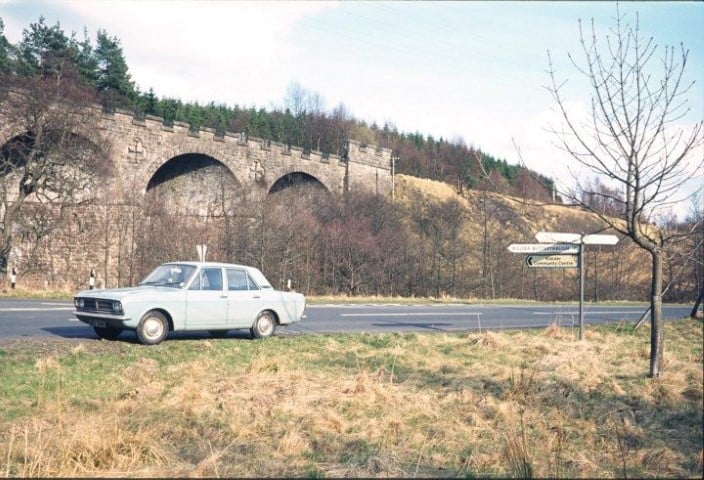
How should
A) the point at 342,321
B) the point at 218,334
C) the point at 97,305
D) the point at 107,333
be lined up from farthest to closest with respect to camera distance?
the point at 342,321, the point at 218,334, the point at 107,333, the point at 97,305

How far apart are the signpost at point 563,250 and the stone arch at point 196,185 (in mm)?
30230

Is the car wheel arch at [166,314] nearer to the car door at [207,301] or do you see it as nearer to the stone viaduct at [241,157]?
the car door at [207,301]

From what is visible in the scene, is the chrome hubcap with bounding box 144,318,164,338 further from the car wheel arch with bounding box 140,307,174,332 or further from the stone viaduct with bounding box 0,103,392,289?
the stone viaduct with bounding box 0,103,392,289

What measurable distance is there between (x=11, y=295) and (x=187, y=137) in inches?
817

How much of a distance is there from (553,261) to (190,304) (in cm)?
692

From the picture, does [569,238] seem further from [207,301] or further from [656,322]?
[207,301]

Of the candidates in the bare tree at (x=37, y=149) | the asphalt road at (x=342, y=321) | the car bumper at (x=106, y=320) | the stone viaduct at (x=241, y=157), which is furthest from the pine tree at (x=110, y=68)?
the car bumper at (x=106, y=320)

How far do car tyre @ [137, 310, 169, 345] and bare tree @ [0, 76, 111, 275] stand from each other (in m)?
23.8

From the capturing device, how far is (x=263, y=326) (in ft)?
44.5

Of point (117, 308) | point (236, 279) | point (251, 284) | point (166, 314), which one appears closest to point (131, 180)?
point (251, 284)

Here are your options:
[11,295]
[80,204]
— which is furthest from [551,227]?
[11,295]

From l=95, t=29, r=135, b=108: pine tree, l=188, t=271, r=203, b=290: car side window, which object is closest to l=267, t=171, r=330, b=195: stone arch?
l=95, t=29, r=135, b=108: pine tree

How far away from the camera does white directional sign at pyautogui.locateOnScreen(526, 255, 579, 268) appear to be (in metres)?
13.5

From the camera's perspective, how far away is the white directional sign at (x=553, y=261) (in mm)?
13547
